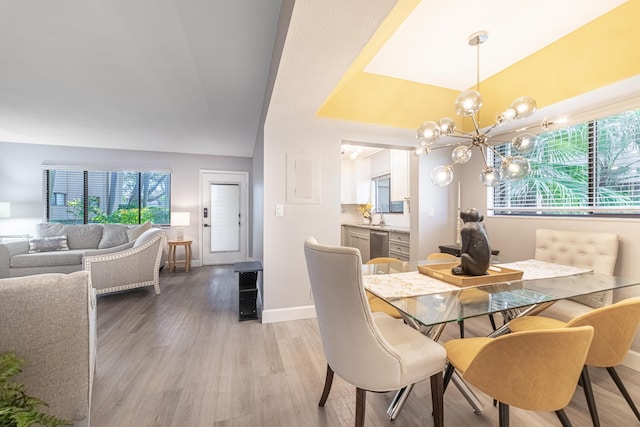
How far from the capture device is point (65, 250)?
12.7 feet

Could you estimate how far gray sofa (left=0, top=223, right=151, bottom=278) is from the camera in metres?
3.35

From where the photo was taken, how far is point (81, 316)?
44.6 inches

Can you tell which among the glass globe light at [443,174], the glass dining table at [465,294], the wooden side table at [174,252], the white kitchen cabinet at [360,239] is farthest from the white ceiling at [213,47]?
the wooden side table at [174,252]

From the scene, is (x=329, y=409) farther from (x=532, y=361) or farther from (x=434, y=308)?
(x=532, y=361)

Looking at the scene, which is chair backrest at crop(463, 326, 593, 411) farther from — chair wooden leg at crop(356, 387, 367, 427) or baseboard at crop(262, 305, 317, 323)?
baseboard at crop(262, 305, 317, 323)

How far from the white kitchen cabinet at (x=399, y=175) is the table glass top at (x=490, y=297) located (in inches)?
96.0

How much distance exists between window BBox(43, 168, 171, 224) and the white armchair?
1996 mm

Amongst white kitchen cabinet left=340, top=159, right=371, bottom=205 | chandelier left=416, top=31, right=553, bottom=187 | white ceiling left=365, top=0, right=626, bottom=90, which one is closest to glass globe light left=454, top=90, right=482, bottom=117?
chandelier left=416, top=31, right=553, bottom=187

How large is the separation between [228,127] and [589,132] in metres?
4.21

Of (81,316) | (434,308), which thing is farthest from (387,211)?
(81,316)

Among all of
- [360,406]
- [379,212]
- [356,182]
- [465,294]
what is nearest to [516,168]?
[465,294]

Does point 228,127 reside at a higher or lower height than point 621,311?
higher

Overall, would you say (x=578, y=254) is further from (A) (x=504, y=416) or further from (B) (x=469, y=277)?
(A) (x=504, y=416)

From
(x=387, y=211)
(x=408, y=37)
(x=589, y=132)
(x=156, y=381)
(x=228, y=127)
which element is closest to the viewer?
(x=156, y=381)
